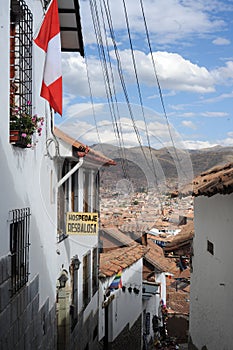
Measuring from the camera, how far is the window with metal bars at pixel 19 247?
554 centimetres

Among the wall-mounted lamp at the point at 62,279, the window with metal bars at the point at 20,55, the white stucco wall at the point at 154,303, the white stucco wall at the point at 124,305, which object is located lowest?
Result: the white stucco wall at the point at 154,303

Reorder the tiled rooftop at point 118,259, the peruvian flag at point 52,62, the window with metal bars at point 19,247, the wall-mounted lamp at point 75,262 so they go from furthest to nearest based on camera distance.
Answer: the tiled rooftop at point 118,259 < the wall-mounted lamp at point 75,262 < the peruvian flag at point 52,62 < the window with metal bars at point 19,247

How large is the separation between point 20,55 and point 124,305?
39.2ft

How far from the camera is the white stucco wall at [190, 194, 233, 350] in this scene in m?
7.01

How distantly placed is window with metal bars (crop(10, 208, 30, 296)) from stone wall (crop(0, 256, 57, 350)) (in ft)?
0.45

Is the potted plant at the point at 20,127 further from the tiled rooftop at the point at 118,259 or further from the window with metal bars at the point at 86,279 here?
the tiled rooftop at the point at 118,259

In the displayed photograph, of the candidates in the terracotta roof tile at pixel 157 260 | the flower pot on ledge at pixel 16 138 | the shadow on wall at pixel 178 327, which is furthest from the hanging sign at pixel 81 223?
the shadow on wall at pixel 178 327

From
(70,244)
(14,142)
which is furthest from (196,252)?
(14,142)

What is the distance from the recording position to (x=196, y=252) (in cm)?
1001

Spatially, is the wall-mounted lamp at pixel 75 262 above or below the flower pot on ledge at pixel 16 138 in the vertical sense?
below

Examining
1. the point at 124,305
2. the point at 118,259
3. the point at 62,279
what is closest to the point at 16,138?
the point at 62,279

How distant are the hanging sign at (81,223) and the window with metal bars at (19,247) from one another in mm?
2336

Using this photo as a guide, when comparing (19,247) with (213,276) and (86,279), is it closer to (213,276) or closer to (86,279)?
(213,276)

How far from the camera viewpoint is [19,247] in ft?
19.1
